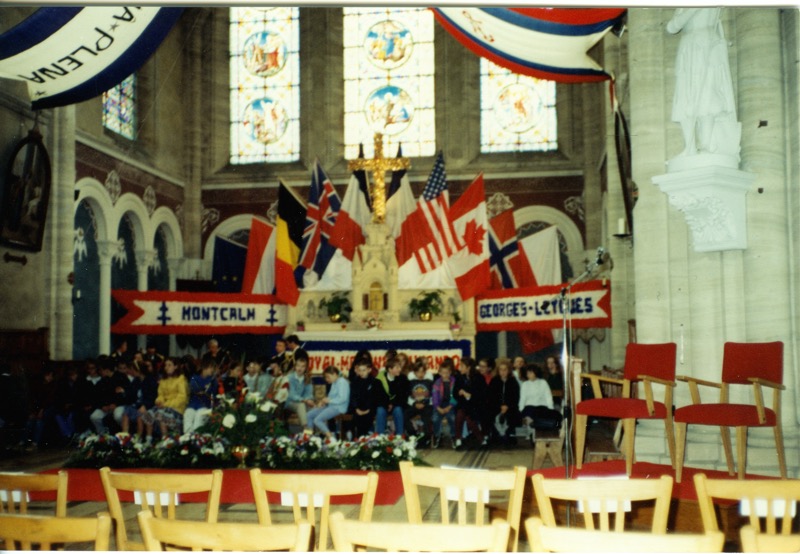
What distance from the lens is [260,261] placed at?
14.4 meters

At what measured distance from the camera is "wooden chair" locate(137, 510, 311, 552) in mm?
2078

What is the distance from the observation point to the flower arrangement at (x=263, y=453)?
674 cm

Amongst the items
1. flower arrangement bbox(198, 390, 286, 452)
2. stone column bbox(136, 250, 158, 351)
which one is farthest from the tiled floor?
stone column bbox(136, 250, 158, 351)

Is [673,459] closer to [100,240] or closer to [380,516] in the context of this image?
[380,516]

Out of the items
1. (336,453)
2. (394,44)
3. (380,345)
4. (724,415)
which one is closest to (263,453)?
(336,453)

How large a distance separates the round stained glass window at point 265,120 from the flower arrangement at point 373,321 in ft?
19.6

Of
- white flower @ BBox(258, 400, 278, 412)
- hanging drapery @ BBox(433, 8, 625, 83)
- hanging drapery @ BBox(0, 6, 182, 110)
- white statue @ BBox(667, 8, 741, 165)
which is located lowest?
white flower @ BBox(258, 400, 278, 412)

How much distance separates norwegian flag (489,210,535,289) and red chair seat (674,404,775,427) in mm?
8983

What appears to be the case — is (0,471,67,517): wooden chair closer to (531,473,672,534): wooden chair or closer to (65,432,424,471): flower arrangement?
(531,473,672,534): wooden chair

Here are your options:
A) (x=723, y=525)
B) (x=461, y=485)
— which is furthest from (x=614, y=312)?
(x=461, y=485)

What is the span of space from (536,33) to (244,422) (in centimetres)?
418

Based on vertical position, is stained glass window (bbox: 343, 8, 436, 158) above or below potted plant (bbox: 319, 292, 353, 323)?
above

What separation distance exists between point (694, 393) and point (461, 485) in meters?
2.99

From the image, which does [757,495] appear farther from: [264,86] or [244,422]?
[264,86]
